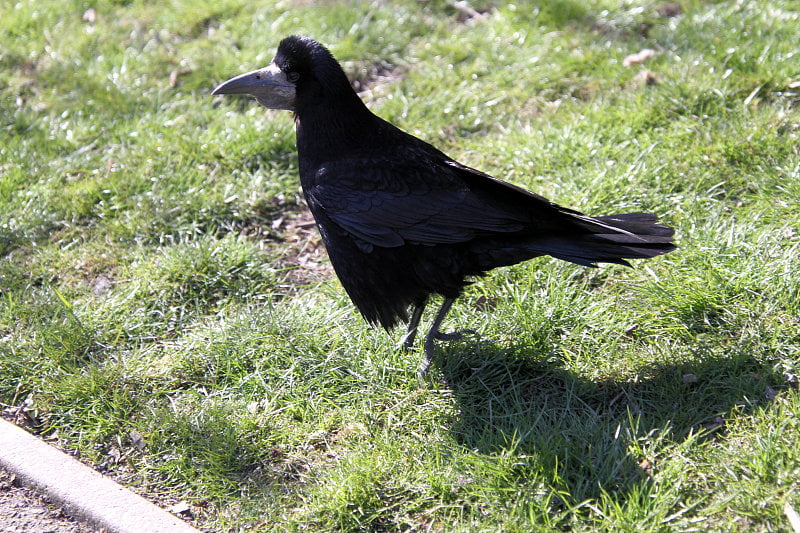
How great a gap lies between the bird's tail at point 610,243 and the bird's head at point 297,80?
1286 millimetres

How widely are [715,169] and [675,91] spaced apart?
0.80 meters

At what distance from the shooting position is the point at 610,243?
308cm

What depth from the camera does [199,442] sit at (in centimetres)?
313

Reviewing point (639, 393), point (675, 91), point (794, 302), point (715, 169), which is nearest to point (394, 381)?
point (639, 393)

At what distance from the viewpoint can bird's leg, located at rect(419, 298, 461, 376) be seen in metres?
3.41

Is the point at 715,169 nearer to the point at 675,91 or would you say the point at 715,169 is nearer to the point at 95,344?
the point at 675,91

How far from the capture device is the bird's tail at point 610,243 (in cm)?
304

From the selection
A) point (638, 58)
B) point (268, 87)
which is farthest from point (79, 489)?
point (638, 58)

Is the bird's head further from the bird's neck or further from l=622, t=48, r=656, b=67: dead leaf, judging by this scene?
l=622, t=48, r=656, b=67: dead leaf

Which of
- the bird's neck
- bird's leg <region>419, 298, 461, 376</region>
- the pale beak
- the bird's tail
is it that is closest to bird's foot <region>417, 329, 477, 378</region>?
bird's leg <region>419, 298, 461, 376</region>

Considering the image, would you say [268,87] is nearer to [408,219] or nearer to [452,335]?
[408,219]

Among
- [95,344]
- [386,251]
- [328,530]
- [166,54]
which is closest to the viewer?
[328,530]

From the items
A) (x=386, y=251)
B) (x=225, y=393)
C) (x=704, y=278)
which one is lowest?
(x=225, y=393)

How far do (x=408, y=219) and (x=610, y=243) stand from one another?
2.88ft
